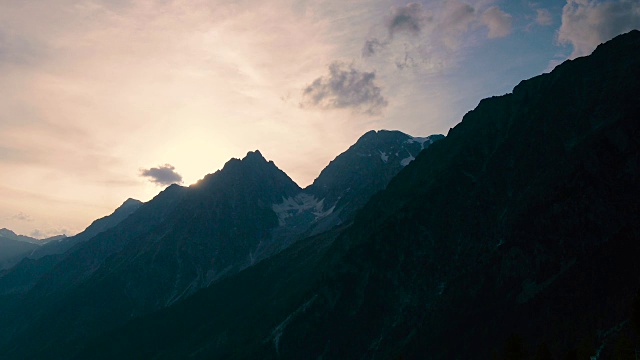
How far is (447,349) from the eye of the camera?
5960 inches

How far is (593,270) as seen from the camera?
445 feet

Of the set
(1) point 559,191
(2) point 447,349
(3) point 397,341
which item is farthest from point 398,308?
(1) point 559,191

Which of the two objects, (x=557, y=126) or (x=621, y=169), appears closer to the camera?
(x=621, y=169)

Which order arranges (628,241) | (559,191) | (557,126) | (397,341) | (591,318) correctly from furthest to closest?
(557,126) → (397,341) → (559,191) → (628,241) → (591,318)

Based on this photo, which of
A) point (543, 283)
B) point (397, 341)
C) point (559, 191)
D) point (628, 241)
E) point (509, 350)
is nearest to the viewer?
point (509, 350)

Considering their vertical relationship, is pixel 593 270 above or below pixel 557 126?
below

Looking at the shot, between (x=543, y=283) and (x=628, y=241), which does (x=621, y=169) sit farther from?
(x=543, y=283)

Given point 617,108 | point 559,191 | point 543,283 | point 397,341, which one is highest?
point 617,108

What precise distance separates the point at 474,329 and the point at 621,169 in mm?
69985

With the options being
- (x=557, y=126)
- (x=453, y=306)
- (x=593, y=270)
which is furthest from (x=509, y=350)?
(x=557, y=126)

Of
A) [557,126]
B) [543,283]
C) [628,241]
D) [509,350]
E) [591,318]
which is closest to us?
[509,350]

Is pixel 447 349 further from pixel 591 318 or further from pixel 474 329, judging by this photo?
pixel 591 318

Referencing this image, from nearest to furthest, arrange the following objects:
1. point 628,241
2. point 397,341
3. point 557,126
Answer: point 628,241 → point 397,341 → point 557,126

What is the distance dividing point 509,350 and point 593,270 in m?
78.0
